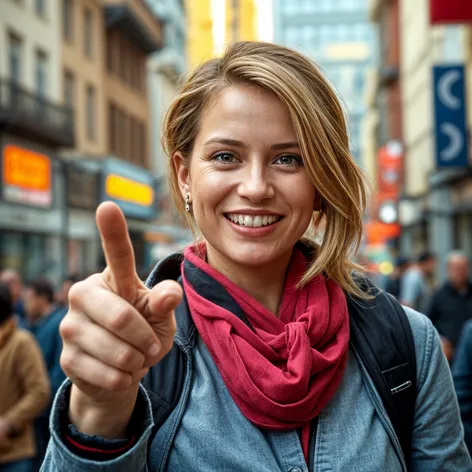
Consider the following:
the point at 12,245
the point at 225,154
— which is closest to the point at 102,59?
the point at 12,245

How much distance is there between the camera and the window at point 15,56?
81.9 ft

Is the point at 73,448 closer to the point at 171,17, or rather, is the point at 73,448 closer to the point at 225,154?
the point at 225,154

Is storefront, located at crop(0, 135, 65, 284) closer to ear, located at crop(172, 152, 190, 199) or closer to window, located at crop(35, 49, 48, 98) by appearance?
window, located at crop(35, 49, 48, 98)

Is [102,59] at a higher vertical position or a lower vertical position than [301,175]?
higher

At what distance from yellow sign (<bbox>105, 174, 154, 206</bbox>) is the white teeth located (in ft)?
102

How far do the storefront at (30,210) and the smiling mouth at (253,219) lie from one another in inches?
827

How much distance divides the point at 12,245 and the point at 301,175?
23.1 meters

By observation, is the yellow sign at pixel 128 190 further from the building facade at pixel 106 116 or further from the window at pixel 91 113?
the window at pixel 91 113

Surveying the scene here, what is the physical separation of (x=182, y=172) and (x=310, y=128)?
0.40 m

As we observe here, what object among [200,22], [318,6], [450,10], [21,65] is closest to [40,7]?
[21,65]

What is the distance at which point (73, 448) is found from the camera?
1.66 metres

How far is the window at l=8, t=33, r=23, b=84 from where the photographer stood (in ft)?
81.9

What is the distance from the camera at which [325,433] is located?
2.04 metres

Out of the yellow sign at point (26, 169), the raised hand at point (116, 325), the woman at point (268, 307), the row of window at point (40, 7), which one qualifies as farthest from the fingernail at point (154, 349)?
the row of window at point (40, 7)
